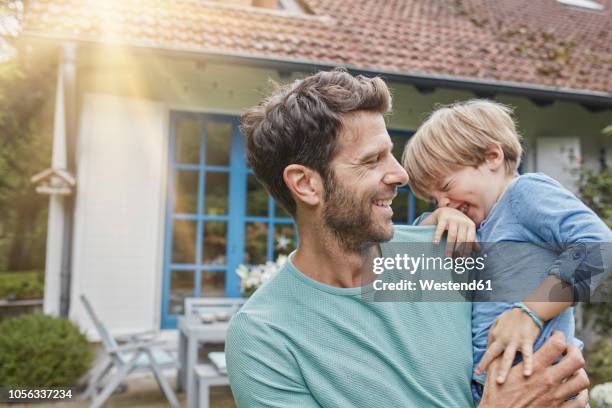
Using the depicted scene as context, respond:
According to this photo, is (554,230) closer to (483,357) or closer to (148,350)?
(483,357)

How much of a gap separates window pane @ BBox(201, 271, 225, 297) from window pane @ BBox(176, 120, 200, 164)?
129cm

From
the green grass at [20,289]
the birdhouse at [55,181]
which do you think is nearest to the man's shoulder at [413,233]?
the birdhouse at [55,181]

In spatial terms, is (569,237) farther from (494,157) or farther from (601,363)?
(601,363)

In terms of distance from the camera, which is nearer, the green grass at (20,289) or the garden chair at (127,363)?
the garden chair at (127,363)

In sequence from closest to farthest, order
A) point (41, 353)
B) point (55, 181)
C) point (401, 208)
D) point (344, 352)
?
point (344, 352) < point (41, 353) < point (55, 181) < point (401, 208)

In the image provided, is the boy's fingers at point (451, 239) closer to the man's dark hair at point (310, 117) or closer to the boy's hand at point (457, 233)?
the boy's hand at point (457, 233)

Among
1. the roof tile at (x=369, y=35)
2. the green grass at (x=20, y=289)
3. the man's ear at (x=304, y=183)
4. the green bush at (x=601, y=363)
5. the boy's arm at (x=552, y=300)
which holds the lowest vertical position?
the green grass at (x=20, y=289)

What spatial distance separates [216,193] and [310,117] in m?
4.96

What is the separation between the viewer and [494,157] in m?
1.88

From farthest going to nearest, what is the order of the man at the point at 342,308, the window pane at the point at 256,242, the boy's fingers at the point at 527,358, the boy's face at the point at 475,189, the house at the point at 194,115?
the window pane at the point at 256,242 → the house at the point at 194,115 → the boy's face at the point at 475,189 → the man at the point at 342,308 → the boy's fingers at the point at 527,358

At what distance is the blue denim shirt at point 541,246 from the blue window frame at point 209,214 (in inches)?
196

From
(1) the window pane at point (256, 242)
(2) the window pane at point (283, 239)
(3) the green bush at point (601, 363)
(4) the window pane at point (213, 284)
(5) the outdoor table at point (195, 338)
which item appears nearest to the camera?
(5) the outdoor table at point (195, 338)

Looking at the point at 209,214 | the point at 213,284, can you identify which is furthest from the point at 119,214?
the point at 213,284

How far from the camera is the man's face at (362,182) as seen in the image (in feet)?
5.44
